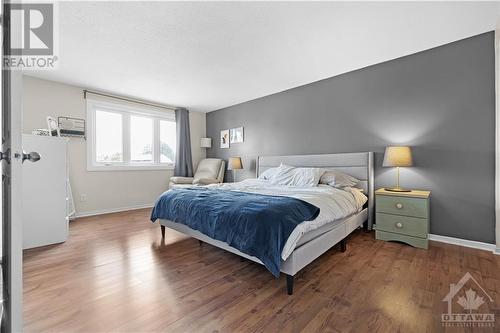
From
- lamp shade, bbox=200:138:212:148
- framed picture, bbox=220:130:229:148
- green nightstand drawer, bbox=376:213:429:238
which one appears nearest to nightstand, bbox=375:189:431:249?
green nightstand drawer, bbox=376:213:429:238

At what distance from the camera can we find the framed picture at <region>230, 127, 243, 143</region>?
16.4ft

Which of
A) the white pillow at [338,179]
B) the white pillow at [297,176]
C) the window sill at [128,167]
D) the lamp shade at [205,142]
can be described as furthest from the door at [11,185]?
the lamp shade at [205,142]

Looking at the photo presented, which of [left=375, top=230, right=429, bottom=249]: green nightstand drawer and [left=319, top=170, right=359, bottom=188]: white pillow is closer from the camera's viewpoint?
[left=375, top=230, right=429, bottom=249]: green nightstand drawer

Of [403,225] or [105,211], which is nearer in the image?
[403,225]

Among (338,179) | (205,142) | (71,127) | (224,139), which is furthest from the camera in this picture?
(205,142)

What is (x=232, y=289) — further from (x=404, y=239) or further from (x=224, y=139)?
(x=224, y=139)

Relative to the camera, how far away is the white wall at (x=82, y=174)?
11.4 feet

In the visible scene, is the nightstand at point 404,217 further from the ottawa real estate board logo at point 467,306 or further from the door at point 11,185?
the door at point 11,185

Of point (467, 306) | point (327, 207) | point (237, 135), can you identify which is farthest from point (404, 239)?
point (237, 135)

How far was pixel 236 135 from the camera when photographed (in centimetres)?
508

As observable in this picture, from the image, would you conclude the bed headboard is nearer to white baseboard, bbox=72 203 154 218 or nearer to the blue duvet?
the blue duvet

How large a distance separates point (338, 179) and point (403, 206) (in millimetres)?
773

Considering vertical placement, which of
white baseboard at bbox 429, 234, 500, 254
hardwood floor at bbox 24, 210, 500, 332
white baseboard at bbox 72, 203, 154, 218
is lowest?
hardwood floor at bbox 24, 210, 500, 332

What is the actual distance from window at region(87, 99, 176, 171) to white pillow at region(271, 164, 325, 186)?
2.93 metres
